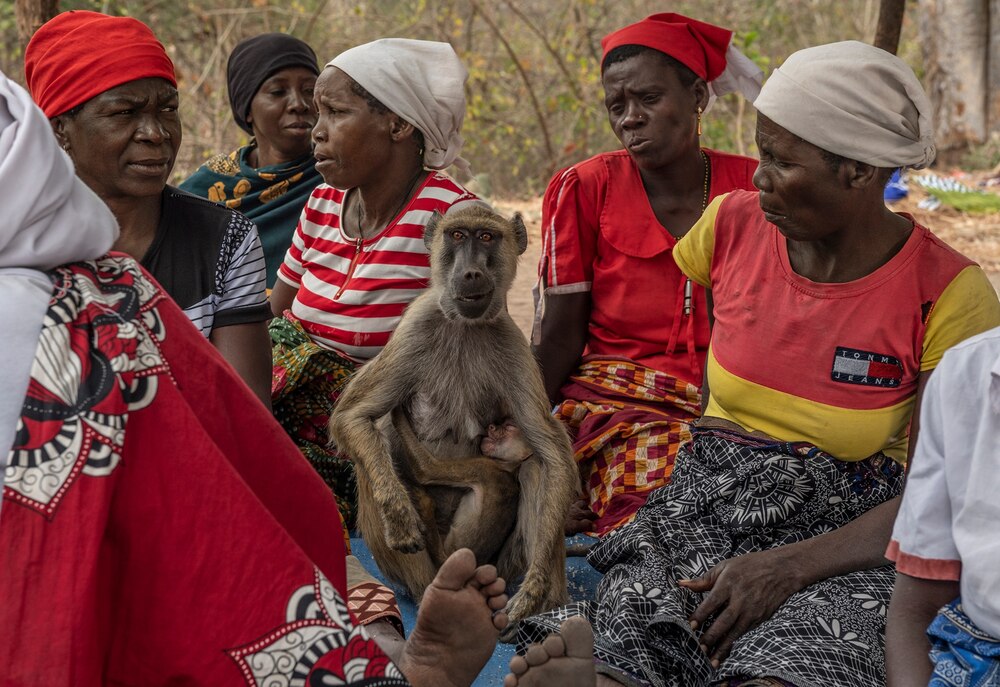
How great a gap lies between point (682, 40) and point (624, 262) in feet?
2.85

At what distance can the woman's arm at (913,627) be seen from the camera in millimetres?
2195

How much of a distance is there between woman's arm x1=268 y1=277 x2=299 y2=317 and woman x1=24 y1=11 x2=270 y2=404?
983 mm

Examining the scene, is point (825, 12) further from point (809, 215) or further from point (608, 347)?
point (809, 215)

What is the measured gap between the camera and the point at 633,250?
164 inches

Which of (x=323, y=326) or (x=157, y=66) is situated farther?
(x=323, y=326)

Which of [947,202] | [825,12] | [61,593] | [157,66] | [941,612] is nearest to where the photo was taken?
[61,593]

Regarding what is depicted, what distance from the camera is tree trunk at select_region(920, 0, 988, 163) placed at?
12938 mm

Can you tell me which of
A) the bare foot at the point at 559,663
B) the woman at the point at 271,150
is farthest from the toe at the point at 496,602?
the woman at the point at 271,150

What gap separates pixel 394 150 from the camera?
423cm

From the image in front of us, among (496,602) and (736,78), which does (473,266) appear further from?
(736,78)

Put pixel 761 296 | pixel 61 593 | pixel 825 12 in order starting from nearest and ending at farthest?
pixel 61 593, pixel 761 296, pixel 825 12

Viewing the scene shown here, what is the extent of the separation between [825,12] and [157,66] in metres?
13.2

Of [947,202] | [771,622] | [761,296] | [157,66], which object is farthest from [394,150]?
[947,202]

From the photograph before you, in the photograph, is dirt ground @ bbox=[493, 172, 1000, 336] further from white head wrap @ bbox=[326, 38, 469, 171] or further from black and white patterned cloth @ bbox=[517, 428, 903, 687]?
black and white patterned cloth @ bbox=[517, 428, 903, 687]
